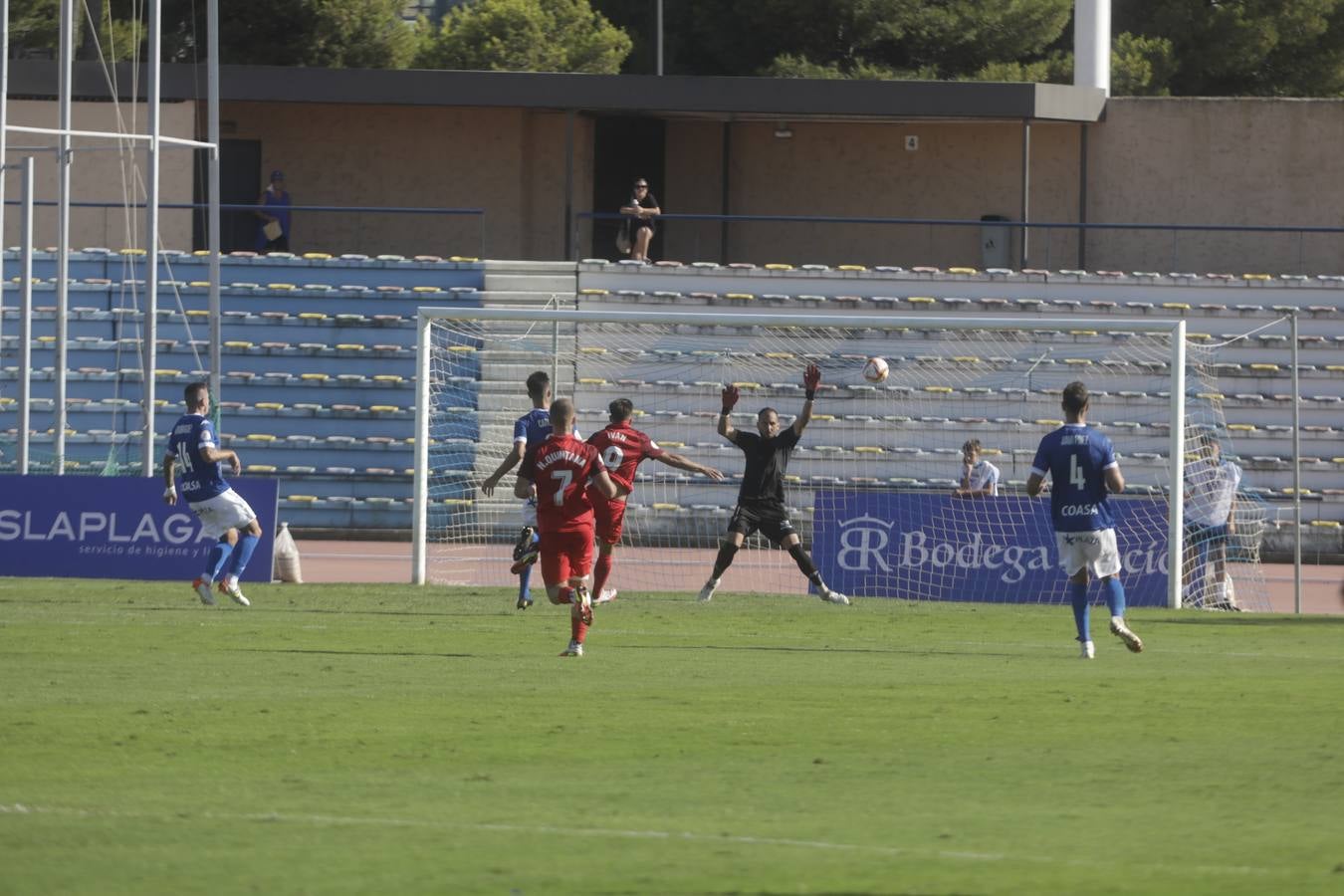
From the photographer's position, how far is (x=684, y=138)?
116ft

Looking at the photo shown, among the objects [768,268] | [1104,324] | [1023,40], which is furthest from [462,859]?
[1023,40]

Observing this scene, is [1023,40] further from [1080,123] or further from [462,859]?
[462,859]

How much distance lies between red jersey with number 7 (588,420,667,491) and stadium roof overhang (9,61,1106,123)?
1583 cm

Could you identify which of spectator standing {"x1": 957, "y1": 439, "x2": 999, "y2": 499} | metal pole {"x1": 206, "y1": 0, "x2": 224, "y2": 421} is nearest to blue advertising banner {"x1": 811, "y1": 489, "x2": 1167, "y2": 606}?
spectator standing {"x1": 957, "y1": 439, "x2": 999, "y2": 499}

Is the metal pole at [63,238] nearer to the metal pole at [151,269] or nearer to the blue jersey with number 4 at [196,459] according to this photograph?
the metal pole at [151,269]

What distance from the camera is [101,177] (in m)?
32.7

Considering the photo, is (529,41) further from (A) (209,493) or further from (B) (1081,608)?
(B) (1081,608)

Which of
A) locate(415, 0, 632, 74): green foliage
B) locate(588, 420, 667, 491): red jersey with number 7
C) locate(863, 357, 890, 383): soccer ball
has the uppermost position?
locate(415, 0, 632, 74): green foliage

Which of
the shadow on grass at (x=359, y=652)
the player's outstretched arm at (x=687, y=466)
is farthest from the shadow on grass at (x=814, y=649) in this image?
the player's outstretched arm at (x=687, y=466)

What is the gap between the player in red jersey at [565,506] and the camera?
1290 centimetres

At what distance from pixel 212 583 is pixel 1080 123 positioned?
20850 mm

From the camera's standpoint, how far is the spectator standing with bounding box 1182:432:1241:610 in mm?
19391

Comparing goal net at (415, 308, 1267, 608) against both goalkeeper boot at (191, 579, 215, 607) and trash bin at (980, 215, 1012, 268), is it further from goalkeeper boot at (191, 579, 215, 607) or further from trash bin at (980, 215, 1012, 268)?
trash bin at (980, 215, 1012, 268)

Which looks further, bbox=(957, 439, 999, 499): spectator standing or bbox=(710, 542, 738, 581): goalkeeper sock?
bbox=(957, 439, 999, 499): spectator standing
